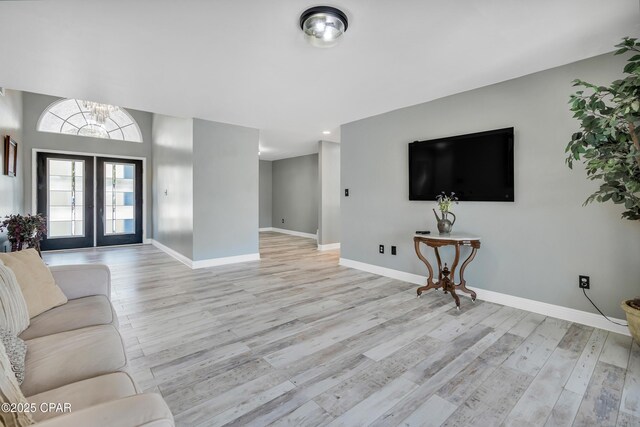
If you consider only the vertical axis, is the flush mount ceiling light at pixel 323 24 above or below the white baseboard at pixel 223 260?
above

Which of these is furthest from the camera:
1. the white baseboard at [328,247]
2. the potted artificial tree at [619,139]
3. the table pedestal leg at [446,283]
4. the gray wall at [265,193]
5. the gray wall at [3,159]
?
the gray wall at [265,193]

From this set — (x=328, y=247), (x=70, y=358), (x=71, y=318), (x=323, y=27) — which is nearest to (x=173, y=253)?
(x=328, y=247)

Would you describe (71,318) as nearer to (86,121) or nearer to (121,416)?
(121,416)

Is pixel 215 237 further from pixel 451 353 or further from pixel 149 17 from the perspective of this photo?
pixel 451 353

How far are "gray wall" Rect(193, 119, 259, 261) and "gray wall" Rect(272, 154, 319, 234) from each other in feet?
9.54

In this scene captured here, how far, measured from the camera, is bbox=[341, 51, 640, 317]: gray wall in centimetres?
243

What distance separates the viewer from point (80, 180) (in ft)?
20.9

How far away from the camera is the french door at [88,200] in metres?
6.06

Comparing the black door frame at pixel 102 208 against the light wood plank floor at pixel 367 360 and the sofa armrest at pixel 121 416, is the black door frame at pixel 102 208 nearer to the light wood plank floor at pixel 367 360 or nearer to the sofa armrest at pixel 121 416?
the light wood plank floor at pixel 367 360

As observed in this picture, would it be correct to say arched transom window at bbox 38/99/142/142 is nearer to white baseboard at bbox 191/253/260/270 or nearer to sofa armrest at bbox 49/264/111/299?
white baseboard at bbox 191/253/260/270

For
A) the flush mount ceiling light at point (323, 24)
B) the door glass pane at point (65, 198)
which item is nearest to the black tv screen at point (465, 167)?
the flush mount ceiling light at point (323, 24)

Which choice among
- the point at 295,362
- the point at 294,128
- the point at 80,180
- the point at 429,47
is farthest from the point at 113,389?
the point at 80,180

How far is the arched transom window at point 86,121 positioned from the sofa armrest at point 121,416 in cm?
629

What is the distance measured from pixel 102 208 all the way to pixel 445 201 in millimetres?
7016
